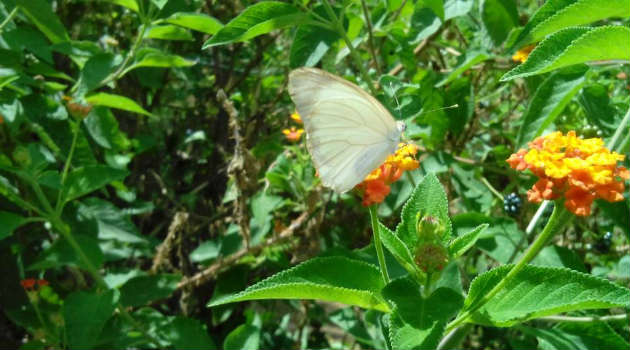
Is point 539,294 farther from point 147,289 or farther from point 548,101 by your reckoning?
point 147,289

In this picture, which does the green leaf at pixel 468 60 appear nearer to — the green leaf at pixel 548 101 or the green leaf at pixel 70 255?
the green leaf at pixel 548 101

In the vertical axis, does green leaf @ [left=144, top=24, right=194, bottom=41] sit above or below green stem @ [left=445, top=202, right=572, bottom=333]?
above

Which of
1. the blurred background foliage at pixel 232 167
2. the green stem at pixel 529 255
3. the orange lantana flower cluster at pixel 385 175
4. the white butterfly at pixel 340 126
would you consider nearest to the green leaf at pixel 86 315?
the blurred background foliage at pixel 232 167

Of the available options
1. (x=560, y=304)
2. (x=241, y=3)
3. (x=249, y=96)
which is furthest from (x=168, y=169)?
(x=560, y=304)

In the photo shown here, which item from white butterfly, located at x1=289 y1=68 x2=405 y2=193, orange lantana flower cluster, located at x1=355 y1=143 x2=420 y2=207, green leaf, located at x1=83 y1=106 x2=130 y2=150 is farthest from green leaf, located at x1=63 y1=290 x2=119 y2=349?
orange lantana flower cluster, located at x1=355 y1=143 x2=420 y2=207

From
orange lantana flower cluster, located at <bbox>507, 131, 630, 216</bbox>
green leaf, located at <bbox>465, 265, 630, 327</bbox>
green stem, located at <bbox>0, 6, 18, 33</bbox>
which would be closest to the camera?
green leaf, located at <bbox>465, 265, 630, 327</bbox>

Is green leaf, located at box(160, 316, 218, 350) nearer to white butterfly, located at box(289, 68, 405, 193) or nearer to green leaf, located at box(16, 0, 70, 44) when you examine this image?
white butterfly, located at box(289, 68, 405, 193)
